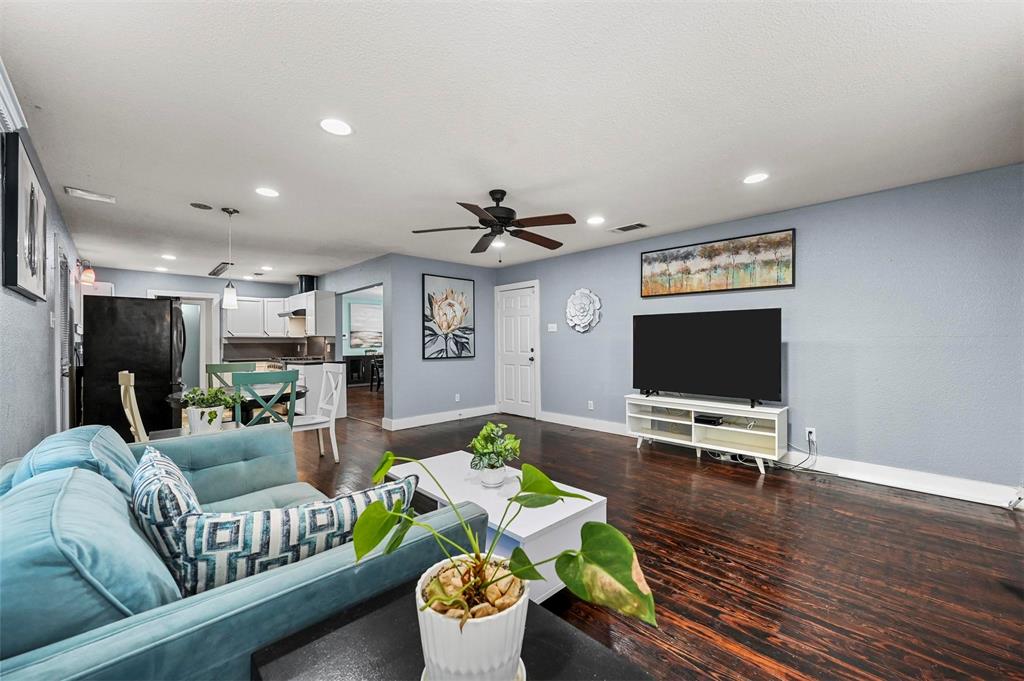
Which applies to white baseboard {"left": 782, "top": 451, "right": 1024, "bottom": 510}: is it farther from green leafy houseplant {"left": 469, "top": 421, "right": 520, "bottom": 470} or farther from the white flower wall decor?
green leafy houseplant {"left": 469, "top": 421, "right": 520, "bottom": 470}

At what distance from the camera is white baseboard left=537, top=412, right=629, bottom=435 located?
541 centimetres

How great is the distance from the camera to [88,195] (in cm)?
348

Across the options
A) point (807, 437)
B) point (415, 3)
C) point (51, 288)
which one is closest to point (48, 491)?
point (415, 3)

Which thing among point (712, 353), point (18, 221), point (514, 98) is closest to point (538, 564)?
point (514, 98)

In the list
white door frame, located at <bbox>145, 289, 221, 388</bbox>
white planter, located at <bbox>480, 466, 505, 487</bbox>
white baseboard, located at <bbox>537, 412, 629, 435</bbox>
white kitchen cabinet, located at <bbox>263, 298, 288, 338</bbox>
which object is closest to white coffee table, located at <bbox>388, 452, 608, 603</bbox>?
white planter, located at <bbox>480, 466, 505, 487</bbox>

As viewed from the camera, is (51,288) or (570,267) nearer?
(51,288)

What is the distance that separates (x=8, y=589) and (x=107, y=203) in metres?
4.41

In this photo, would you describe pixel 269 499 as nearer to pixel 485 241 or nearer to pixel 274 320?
pixel 485 241

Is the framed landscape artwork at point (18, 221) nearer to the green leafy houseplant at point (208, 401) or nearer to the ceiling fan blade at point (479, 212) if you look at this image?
the green leafy houseplant at point (208, 401)

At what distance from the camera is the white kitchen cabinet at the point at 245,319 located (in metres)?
8.02

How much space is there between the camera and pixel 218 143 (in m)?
2.62

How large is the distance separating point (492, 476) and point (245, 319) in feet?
25.3

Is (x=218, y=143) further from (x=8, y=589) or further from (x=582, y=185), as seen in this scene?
(x=8, y=589)

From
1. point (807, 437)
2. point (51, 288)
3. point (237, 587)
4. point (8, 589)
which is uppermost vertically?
point (51, 288)
